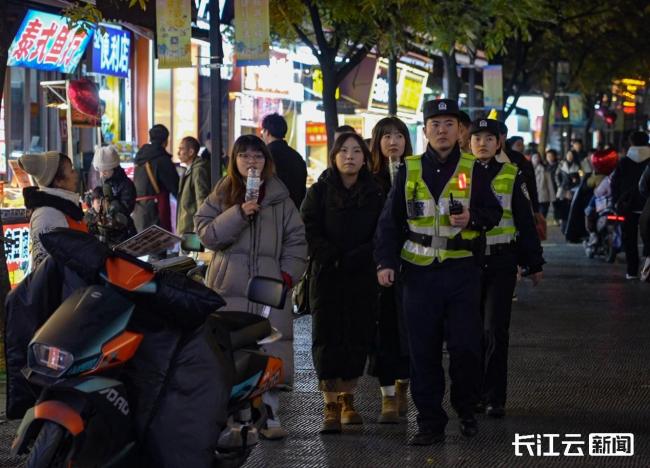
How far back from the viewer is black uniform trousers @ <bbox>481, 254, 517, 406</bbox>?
9.06 m

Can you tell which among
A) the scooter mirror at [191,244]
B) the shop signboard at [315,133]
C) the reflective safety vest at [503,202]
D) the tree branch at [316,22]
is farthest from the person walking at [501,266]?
the shop signboard at [315,133]

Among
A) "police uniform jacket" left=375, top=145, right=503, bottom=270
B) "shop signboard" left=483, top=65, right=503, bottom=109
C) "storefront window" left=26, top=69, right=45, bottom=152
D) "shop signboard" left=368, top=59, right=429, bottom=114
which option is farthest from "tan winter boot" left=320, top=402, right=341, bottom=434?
"shop signboard" left=368, top=59, right=429, bottom=114

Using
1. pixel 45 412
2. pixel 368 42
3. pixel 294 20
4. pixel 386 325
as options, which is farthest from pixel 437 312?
pixel 368 42

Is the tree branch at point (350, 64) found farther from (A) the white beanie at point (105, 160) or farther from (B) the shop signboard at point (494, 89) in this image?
(B) the shop signboard at point (494, 89)

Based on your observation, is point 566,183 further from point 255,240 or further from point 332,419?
point 255,240

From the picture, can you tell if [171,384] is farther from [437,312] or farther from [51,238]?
[437,312]

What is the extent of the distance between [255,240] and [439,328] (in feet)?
4.01

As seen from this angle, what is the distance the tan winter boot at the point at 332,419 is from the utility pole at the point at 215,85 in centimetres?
469

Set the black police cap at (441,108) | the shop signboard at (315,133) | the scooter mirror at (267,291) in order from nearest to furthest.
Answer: the scooter mirror at (267,291)
the black police cap at (441,108)
the shop signboard at (315,133)

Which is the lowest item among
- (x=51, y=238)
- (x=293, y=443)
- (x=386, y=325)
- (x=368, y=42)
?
(x=293, y=443)

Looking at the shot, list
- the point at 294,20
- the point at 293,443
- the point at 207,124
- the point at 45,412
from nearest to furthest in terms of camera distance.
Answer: the point at 45,412
the point at 293,443
the point at 294,20
the point at 207,124

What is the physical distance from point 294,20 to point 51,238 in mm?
13270

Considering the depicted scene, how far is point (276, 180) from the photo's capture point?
333 inches

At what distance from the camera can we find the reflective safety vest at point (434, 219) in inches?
322
